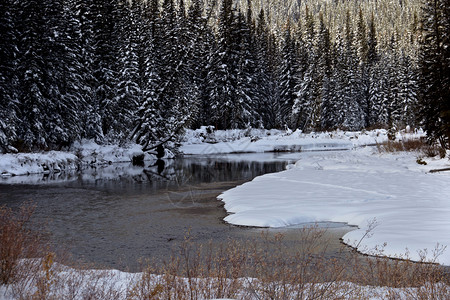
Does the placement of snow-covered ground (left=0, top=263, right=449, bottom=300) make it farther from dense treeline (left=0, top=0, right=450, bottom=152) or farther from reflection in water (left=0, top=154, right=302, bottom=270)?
dense treeline (left=0, top=0, right=450, bottom=152)

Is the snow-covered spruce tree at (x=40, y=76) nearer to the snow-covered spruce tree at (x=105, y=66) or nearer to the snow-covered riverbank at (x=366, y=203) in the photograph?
the snow-covered spruce tree at (x=105, y=66)

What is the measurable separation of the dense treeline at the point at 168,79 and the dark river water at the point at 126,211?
897 centimetres

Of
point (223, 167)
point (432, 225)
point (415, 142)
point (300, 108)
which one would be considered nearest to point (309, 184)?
point (432, 225)

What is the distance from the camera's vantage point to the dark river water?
9078 millimetres

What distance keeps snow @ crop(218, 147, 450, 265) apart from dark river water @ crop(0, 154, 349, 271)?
0.90 m

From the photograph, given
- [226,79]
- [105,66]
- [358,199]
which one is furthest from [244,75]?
[358,199]

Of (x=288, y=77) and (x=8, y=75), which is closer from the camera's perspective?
(x=8, y=75)

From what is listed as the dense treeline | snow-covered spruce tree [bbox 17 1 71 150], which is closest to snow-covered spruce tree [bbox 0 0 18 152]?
the dense treeline

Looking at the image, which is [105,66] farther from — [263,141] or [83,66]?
[263,141]

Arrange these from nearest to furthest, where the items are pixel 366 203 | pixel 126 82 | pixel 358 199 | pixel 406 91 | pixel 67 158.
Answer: pixel 366 203 → pixel 358 199 → pixel 67 158 → pixel 126 82 → pixel 406 91

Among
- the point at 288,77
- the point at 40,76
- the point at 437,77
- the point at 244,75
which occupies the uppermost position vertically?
the point at 288,77

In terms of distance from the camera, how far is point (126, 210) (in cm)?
1354

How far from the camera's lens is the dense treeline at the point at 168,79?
2756 cm

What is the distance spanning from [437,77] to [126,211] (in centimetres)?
1931
